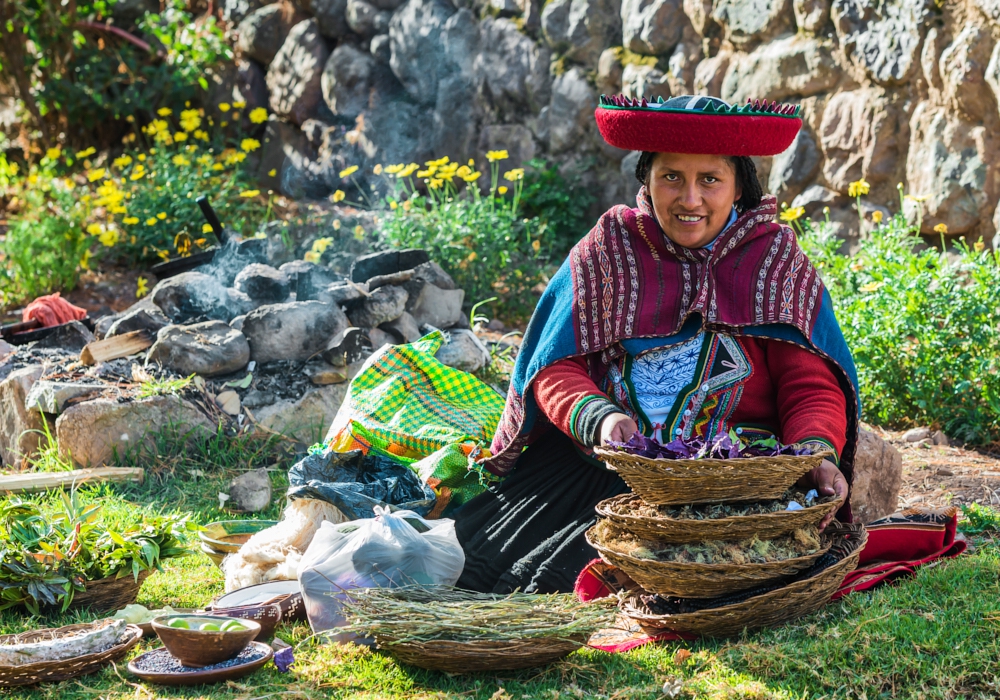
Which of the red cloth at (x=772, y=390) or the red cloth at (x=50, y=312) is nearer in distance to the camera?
the red cloth at (x=772, y=390)

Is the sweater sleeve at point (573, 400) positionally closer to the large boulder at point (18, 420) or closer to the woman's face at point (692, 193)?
the woman's face at point (692, 193)

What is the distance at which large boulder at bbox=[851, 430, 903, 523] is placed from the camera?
384 centimetres

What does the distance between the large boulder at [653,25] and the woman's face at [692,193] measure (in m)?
4.20

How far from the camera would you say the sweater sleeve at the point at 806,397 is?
296cm

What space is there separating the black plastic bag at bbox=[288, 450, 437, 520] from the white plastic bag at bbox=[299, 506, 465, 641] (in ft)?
1.05

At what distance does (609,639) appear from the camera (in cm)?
297

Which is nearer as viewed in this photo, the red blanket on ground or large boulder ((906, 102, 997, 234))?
the red blanket on ground

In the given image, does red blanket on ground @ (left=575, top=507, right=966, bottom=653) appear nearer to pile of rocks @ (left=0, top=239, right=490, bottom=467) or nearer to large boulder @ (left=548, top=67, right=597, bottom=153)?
pile of rocks @ (left=0, top=239, right=490, bottom=467)

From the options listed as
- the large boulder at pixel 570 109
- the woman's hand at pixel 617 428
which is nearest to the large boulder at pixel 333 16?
the large boulder at pixel 570 109

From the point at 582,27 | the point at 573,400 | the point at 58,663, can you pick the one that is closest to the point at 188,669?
the point at 58,663

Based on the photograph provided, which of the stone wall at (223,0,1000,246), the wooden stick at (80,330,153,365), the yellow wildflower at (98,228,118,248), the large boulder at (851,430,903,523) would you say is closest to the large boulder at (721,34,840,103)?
the stone wall at (223,0,1000,246)

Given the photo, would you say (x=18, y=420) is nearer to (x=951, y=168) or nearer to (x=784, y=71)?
(x=784, y=71)

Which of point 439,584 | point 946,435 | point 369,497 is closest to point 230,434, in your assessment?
point 369,497

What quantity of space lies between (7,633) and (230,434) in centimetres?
195
